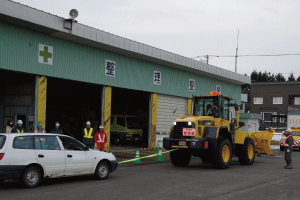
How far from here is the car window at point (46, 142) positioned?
984 cm

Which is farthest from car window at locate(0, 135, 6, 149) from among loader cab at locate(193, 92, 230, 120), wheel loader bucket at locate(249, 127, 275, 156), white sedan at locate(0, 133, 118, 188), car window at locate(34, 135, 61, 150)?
wheel loader bucket at locate(249, 127, 275, 156)

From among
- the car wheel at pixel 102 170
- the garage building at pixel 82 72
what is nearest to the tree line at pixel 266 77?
the garage building at pixel 82 72

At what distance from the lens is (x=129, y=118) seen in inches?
1103

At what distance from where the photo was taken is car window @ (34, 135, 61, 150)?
984 cm

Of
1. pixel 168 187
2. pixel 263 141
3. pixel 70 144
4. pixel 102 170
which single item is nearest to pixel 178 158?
pixel 102 170

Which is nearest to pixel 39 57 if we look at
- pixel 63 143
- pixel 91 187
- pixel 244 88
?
pixel 63 143

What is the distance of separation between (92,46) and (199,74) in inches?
463

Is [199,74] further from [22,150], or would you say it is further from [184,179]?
[22,150]

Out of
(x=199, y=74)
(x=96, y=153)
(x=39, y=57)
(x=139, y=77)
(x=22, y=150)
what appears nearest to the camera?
(x=22, y=150)

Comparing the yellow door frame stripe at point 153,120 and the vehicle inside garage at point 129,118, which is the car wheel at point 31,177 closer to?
the yellow door frame stripe at point 153,120

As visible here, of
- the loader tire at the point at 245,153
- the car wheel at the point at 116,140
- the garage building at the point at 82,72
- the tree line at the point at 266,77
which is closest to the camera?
the garage building at the point at 82,72

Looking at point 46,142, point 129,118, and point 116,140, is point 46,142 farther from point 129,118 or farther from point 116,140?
point 129,118

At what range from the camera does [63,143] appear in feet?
34.4

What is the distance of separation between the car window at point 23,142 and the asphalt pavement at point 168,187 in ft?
3.72
